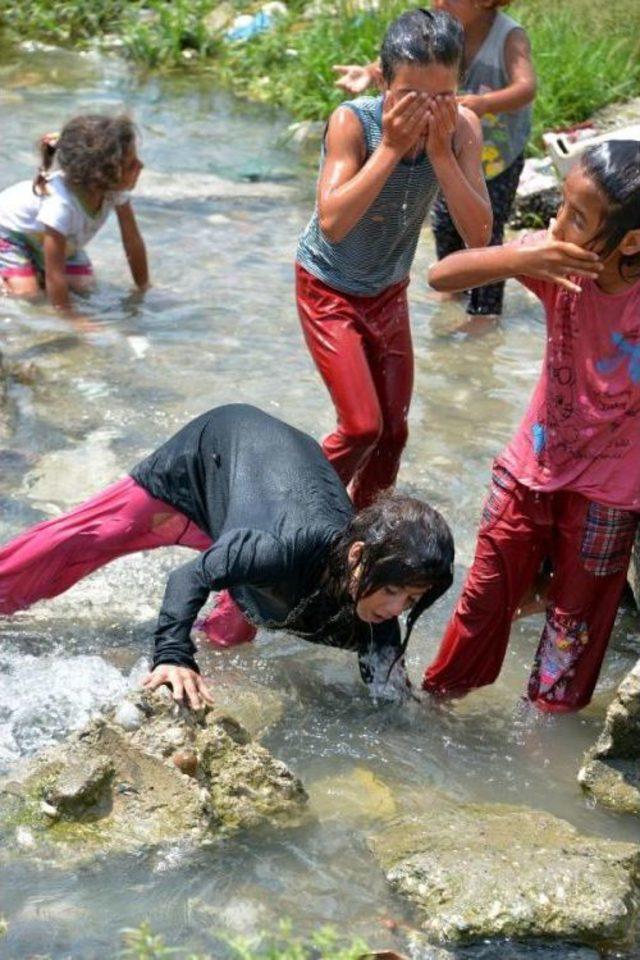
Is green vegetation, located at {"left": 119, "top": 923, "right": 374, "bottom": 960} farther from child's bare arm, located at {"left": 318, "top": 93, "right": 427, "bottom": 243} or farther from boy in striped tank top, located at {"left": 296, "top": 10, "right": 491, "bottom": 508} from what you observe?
child's bare arm, located at {"left": 318, "top": 93, "right": 427, "bottom": 243}

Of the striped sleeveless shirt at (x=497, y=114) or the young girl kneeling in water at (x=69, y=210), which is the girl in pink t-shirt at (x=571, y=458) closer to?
the striped sleeveless shirt at (x=497, y=114)

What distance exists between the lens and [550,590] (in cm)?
387

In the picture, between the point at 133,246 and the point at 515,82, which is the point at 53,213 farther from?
the point at 515,82

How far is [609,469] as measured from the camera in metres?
3.62

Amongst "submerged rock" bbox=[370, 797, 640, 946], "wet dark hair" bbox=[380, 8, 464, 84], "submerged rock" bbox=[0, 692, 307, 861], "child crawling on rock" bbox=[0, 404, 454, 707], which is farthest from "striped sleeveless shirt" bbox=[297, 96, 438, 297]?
"submerged rock" bbox=[370, 797, 640, 946]

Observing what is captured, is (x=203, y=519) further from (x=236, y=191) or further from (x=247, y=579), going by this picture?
(x=236, y=191)

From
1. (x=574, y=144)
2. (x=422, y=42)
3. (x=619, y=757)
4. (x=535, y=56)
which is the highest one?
(x=422, y=42)

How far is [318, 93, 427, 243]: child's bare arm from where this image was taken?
4012 millimetres

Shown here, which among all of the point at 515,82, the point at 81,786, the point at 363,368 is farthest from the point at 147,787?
the point at 515,82

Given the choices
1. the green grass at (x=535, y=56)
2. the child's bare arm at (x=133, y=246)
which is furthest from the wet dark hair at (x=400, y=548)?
the green grass at (x=535, y=56)

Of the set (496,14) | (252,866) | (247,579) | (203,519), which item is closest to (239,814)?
(252,866)

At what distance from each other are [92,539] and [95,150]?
9.83ft

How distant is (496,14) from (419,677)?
329cm

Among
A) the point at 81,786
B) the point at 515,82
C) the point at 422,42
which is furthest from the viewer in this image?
the point at 515,82
